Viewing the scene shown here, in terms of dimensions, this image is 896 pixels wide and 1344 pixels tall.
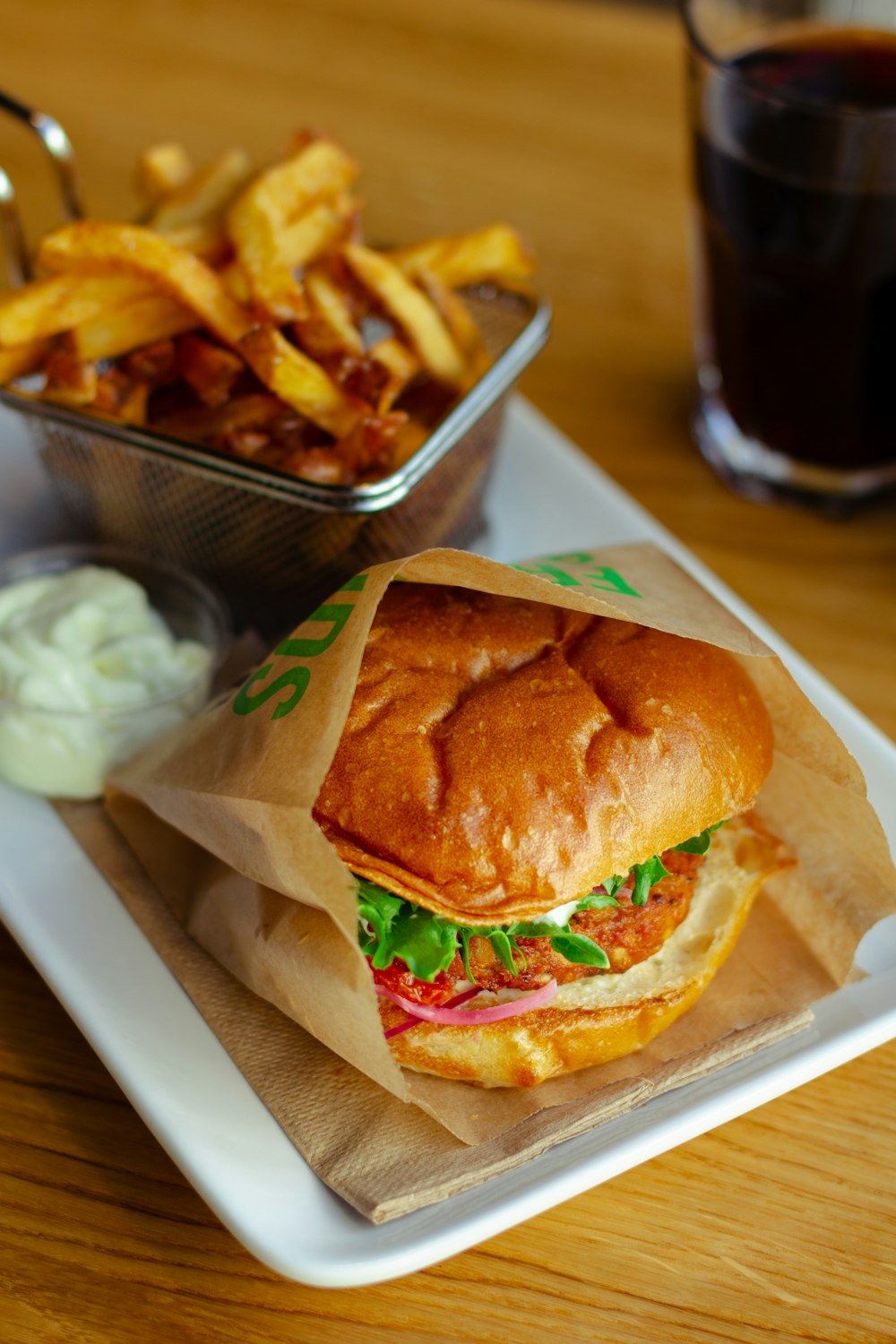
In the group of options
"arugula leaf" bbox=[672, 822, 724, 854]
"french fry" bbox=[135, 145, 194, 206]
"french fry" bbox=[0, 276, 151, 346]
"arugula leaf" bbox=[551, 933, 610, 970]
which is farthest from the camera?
"french fry" bbox=[135, 145, 194, 206]

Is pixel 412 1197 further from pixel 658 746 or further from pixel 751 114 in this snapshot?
pixel 751 114

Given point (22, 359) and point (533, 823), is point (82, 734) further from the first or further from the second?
point (533, 823)

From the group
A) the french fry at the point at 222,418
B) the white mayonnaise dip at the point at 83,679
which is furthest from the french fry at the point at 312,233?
the white mayonnaise dip at the point at 83,679

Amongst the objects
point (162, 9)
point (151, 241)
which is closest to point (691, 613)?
point (151, 241)

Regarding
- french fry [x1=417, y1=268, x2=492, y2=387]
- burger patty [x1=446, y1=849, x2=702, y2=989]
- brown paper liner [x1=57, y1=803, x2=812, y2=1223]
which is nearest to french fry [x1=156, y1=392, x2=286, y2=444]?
french fry [x1=417, y1=268, x2=492, y2=387]

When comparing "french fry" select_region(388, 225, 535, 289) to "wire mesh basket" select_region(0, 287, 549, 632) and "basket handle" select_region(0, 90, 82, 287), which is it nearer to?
"wire mesh basket" select_region(0, 287, 549, 632)

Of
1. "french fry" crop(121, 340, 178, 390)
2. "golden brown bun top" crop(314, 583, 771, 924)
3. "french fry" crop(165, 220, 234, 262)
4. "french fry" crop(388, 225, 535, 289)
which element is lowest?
"golden brown bun top" crop(314, 583, 771, 924)

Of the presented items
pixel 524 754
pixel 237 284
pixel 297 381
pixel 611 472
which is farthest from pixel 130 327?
pixel 611 472
